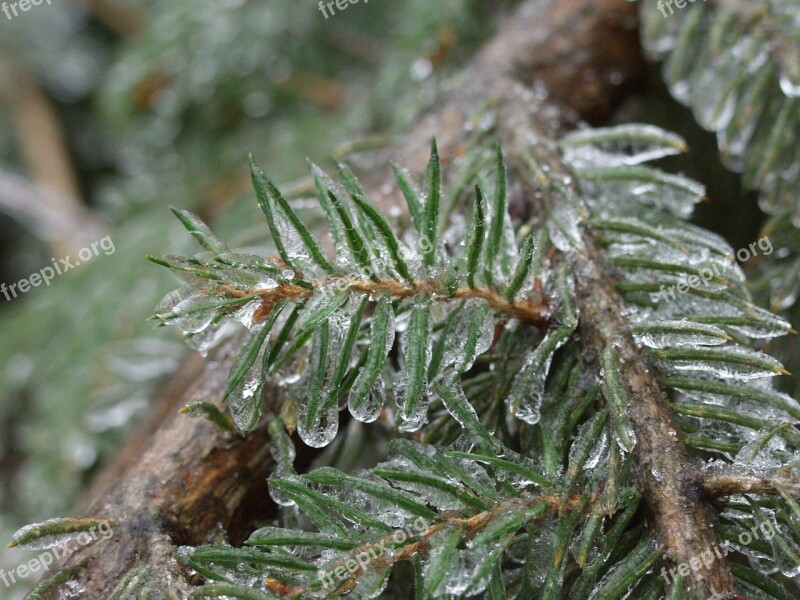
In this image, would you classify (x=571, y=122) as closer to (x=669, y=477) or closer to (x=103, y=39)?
(x=669, y=477)

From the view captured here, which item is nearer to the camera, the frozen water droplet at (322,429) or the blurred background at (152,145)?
the frozen water droplet at (322,429)

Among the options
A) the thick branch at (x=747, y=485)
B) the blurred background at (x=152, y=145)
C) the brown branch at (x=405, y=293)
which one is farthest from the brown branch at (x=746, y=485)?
the blurred background at (x=152, y=145)

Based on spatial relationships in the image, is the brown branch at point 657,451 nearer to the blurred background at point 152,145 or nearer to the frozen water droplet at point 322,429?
the frozen water droplet at point 322,429

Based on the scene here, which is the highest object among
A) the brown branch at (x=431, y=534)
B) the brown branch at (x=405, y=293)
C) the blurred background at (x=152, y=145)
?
the blurred background at (x=152, y=145)

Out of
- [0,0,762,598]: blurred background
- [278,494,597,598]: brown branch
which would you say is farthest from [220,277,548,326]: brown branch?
[0,0,762,598]: blurred background

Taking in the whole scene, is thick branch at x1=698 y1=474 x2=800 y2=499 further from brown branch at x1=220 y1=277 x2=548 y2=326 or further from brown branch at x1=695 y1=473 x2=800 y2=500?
brown branch at x1=220 y1=277 x2=548 y2=326

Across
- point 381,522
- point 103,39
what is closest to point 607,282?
point 381,522
